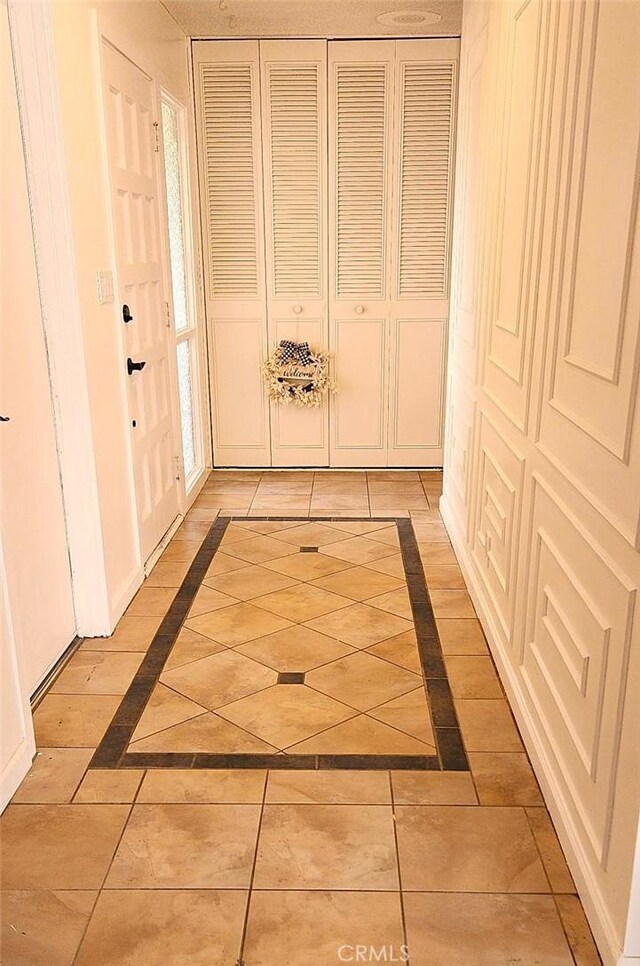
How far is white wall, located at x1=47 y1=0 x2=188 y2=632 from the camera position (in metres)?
2.68

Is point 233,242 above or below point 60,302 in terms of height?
above

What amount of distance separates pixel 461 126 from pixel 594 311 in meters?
2.59

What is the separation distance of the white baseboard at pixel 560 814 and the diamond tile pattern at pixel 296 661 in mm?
291

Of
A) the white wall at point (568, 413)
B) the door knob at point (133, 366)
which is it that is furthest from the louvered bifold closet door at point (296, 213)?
the door knob at point (133, 366)

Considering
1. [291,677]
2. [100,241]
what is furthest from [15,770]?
[100,241]

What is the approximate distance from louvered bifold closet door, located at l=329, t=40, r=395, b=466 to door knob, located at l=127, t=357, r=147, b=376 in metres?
1.99

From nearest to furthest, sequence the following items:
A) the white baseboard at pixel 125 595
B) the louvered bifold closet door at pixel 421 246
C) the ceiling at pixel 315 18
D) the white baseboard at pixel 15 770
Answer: the white baseboard at pixel 15 770, the white baseboard at pixel 125 595, the ceiling at pixel 315 18, the louvered bifold closet door at pixel 421 246

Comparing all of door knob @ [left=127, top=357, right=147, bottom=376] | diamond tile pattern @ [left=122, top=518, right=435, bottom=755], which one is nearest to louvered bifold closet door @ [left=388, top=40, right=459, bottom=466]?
diamond tile pattern @ [left=122, top=518, right=435, bottom=755]

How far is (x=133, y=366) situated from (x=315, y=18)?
8.06ft

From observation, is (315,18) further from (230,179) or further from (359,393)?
(359,393)

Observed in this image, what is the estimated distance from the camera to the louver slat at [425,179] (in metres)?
4.74

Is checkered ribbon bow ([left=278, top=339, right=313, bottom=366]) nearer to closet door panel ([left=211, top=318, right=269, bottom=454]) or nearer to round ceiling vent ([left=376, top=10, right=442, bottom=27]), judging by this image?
closet door panel ([left=211, top=318, right=269, bottom=454])

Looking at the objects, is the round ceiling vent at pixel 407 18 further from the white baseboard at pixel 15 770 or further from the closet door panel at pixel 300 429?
the white baseboard at pixel 15 770

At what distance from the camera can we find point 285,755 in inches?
92.6
